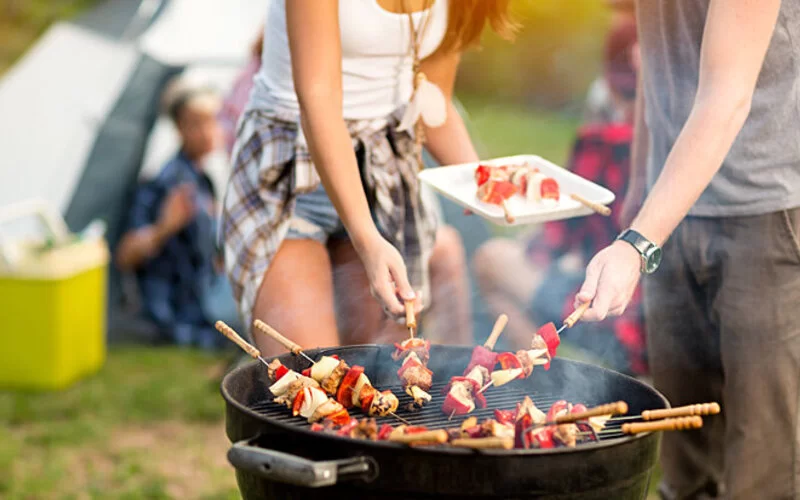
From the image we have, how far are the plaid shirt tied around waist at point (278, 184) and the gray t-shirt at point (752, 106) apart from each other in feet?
2.24

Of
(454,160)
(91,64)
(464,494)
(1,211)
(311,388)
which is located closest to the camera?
(464,494)

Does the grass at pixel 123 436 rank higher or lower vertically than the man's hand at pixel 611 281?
lower

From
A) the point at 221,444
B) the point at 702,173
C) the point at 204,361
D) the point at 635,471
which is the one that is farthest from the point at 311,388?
the point at 204,361

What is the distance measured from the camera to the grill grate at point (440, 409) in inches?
74.1

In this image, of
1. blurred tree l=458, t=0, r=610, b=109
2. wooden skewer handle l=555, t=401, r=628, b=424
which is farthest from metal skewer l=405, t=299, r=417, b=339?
blurred tree l=458, t=0, r=610, b=109

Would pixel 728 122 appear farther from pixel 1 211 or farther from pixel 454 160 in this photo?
pixel 1 211

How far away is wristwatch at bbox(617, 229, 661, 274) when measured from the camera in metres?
1.97

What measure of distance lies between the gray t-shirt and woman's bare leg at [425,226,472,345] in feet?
2.62

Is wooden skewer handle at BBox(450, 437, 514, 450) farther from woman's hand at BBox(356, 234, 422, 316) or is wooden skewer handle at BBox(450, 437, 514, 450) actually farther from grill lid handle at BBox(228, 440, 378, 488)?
woman's hand at BBox(356, 234, 422, 316)

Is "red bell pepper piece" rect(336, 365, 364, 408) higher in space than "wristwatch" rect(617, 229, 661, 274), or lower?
lower

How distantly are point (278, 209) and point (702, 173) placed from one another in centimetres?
100

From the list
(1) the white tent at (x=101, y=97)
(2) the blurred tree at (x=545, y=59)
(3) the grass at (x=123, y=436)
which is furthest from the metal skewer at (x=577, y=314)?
(2) the blurred tree at (x=545, y=59)

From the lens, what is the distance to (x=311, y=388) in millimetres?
1869

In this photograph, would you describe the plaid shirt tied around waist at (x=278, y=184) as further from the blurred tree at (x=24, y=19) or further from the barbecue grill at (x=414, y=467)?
the blurred tree at (x=24, y=19)
